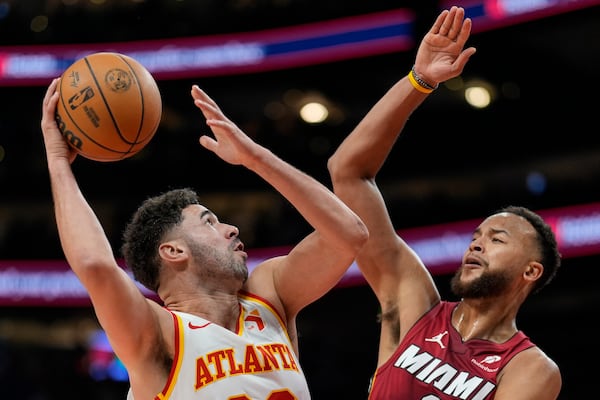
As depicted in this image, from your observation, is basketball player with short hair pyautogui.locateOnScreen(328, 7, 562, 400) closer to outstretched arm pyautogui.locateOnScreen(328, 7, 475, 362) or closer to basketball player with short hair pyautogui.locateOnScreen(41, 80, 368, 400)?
outstretched arm pyautogui.locateOnScreen(328, 7, 475, 362)

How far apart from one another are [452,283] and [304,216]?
1128mm

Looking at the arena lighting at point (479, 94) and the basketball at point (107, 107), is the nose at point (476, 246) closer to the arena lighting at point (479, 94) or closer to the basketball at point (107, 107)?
the basketball at point (107, 107)

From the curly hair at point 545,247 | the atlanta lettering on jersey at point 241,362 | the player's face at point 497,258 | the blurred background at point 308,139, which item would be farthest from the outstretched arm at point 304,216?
the blurred background at point 308,139

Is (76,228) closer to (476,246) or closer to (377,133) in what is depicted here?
(377,133)

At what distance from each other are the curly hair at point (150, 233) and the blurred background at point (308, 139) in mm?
8819

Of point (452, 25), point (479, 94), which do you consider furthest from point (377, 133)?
point (479, 94)

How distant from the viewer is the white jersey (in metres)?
3.35

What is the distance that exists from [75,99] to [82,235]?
0.65m

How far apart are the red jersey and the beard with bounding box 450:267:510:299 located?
178 millimetres

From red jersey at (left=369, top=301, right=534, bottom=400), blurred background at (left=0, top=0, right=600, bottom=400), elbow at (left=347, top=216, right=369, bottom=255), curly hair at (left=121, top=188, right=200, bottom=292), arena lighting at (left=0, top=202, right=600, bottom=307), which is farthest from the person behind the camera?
blurred background at (left=0, top=0, right=600, bottom=400)

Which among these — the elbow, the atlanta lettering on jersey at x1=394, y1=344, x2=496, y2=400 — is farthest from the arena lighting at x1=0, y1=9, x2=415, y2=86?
the elbow

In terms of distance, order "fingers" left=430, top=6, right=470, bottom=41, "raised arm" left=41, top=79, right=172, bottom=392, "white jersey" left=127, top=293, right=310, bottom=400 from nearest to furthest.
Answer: "raised arm" left=41, top=79, right=172, bottom=392
"white jersey" left=127, top=293, right=310, bottom=400
"fingers" left=430, top=6, right=470, bottom=41

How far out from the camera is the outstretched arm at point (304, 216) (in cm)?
339

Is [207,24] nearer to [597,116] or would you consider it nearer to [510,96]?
[510,96]
